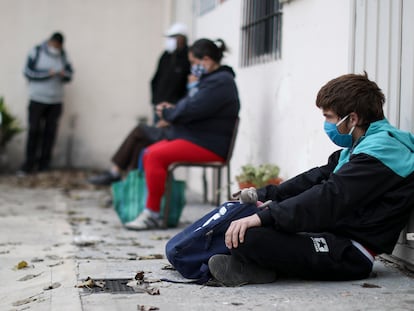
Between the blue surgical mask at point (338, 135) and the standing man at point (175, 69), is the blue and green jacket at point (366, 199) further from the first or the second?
the standing man at point (175, 69)

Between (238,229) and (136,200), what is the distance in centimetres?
337

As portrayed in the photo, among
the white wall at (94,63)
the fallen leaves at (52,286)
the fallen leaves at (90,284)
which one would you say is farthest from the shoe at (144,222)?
the white wall at (94,63)

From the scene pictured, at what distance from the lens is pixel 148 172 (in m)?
7.16

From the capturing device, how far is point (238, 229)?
4.13 metres

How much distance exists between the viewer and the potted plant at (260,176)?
6477 mm

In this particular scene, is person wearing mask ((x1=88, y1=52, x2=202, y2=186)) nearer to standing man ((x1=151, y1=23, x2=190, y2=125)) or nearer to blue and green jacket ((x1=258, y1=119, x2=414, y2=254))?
standing man ((x1=151, y1=23, x2=190, y2=125))

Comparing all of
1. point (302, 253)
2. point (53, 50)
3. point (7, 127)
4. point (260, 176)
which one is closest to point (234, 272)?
point (302, 253)

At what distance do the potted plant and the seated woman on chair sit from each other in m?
0.73

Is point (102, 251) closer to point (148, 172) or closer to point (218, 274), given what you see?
point (148, 172)

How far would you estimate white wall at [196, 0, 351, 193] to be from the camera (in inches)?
228

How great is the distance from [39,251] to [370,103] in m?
2.99

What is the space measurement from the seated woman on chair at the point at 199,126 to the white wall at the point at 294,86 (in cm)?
41

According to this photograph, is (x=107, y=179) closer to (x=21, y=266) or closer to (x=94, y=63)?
(x=21, y=266)

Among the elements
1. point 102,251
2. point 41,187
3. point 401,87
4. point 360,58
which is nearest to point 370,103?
point 401,87
